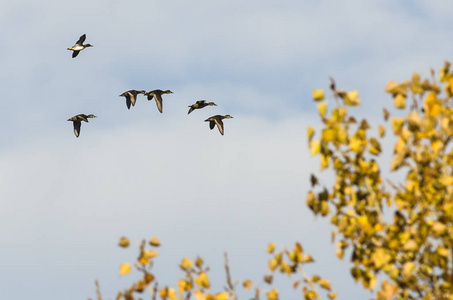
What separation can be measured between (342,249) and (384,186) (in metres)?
0.78

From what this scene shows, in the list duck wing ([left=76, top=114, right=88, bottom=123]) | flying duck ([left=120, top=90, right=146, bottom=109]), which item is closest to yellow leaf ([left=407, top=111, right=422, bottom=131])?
flying duck ([left=120, top=90, right=146, bottom=109])

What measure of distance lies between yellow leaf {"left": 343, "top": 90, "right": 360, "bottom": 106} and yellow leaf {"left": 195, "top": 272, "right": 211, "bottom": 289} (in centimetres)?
220

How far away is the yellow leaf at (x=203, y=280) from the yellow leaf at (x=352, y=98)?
2203 millimetres

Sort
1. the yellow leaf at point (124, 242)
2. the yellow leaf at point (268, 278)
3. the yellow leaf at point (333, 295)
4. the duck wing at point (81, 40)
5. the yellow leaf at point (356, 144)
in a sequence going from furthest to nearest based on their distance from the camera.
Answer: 1. the duck wing at point (81, 40)
2. the yellow leaf at point (333, 295)
3. the yellow leaf at point (268, 278)
4. the yellow leaf at point (356, 144)
5. the yellow leaf at point (124, 242)

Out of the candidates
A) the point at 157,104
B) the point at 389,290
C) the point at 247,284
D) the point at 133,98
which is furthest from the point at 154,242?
the point at 133,98

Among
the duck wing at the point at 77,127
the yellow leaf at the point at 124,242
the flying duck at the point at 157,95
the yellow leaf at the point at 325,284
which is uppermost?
the flying duck at the point at 157,95

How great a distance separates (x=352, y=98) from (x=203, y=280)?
231 cm

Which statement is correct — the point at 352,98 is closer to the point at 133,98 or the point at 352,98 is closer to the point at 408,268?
the point at 408,268

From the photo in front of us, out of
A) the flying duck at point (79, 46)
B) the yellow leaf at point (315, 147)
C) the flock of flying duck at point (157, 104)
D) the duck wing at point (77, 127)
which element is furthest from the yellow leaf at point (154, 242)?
the flying duck at point (79, 46)

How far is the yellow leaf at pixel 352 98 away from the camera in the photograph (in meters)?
8.11

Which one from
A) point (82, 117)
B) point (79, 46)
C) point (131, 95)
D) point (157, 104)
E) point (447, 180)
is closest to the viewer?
point (447, 180)

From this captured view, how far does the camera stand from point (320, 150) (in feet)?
26.9

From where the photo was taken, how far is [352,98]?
8.12m

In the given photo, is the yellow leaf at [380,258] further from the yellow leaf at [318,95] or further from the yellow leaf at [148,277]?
the yellow leaf at [148,277]
